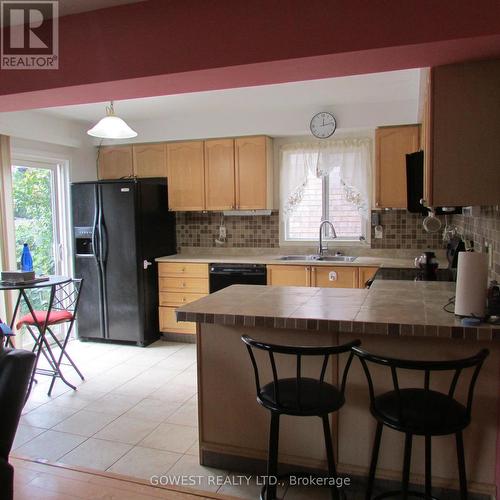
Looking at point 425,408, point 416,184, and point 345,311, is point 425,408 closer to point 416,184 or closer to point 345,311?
point 345,311

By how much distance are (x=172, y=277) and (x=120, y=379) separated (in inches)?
53.0

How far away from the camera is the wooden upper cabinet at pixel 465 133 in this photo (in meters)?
1.99

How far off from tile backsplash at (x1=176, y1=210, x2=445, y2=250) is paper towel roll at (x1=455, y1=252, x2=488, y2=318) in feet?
8.98

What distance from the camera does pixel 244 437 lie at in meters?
2.40

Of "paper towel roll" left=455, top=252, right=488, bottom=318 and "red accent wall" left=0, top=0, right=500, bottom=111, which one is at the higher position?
"red accent wall" left=0, top=0, right=500, bottom=111

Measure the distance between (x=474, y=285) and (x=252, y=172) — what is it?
3088 mm

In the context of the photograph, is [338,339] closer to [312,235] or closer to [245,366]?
[245,366]

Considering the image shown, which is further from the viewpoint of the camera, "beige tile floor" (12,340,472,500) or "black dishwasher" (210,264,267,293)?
"black dishwasher" (210,264,267,293)

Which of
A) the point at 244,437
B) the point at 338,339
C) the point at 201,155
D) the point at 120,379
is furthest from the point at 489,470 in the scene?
the point at 201,155

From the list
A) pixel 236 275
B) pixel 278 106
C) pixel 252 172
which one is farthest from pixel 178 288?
pixel 278 106

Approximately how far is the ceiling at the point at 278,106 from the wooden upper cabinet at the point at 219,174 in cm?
17

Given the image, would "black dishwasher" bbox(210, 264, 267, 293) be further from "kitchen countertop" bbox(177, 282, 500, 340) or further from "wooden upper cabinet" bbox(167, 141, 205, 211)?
"kitchen countertop" bbox(177, 282, 500, 340)

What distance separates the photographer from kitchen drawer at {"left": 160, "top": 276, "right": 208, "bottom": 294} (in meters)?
4.81

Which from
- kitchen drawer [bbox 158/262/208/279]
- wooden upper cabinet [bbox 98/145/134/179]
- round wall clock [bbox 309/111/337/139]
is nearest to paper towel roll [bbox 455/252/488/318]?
round wall clock [bbox 309/111/337/139]
